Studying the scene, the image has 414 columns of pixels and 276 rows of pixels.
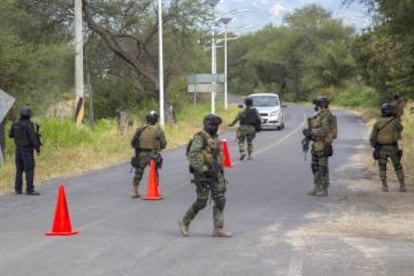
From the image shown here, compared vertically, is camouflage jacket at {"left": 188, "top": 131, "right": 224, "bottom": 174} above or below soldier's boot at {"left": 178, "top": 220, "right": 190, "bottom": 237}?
above

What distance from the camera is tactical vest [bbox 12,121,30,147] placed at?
1611cm

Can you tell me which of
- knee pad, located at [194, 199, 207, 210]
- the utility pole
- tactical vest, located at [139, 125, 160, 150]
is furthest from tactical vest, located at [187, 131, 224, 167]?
the utility pole

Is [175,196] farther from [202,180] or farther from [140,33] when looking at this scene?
[140,33]

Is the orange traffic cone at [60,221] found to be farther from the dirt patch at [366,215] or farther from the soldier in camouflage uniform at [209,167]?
the dirt patch at [366,215]

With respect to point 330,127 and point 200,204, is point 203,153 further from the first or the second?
point 330,127

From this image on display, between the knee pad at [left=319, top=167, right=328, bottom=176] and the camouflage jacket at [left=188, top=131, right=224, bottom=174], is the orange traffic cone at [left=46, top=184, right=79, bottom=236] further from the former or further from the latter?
the knee pad at [left=319, top=167, right=328, bottom=176]

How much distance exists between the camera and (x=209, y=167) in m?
10.4

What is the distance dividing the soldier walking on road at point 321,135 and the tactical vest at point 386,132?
4.15 ft

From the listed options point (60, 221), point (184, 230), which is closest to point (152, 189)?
point (60, 221)

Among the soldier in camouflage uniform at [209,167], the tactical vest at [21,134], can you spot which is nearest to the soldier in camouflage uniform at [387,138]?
the soldier in camouflage uniform at [209,167]

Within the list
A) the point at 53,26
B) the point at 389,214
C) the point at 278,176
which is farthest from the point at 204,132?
the point at 53,26

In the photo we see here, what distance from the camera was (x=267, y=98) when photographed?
42250mm

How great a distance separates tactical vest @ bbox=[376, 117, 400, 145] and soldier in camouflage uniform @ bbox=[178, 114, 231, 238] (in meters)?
6.25

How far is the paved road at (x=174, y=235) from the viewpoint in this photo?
8672mm
